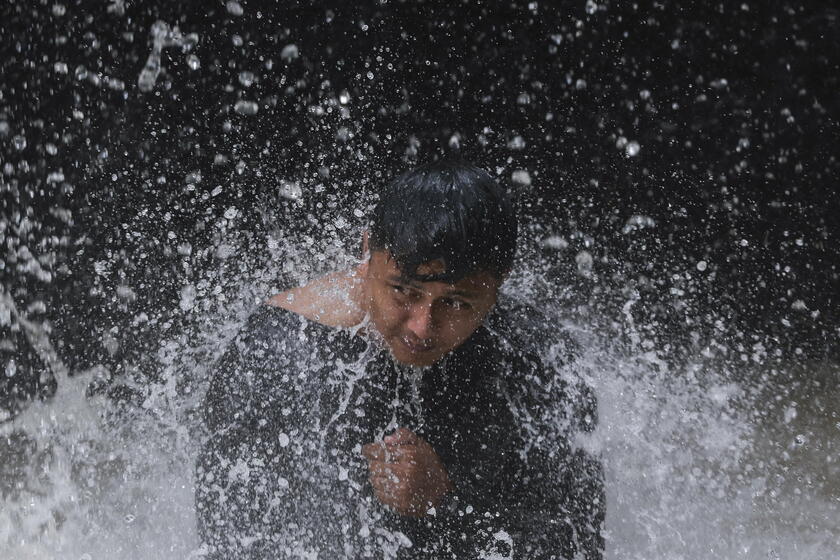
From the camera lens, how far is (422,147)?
6.20 ft

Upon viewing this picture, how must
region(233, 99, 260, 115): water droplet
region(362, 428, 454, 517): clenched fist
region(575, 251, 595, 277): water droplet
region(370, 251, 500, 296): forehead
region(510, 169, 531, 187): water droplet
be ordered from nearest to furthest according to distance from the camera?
region(370, 251, 500, 296): forehead < region(362, 428, 454, 517): clenched fist < region(233, 99, 260, 115): water droplet < region(510, 169, 531, 187): water droplet < region(575, 251, 595, 277): water droplet

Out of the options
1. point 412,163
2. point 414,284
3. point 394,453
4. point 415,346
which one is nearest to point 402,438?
point 394,453

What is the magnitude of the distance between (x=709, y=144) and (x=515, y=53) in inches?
18.1

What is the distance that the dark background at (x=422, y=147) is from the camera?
1690 mm

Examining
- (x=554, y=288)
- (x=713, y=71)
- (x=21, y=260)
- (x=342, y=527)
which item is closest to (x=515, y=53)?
(x=713, y=71)

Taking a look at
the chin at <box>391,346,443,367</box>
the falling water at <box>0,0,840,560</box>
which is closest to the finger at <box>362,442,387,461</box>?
the chin at <box>391,346,443,367</box>

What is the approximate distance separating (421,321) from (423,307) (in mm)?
21

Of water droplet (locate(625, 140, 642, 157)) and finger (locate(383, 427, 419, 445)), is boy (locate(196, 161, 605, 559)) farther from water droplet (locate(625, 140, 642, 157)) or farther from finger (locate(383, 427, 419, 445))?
water droplet (locate(625, 140, 642, 157))

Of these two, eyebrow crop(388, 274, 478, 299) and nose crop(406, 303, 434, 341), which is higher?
eyebrow crop(388, 274, 478, 299)

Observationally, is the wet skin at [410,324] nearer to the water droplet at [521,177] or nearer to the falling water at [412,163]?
the falling water at [412,163]

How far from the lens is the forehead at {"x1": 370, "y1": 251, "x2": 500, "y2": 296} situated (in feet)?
3.75

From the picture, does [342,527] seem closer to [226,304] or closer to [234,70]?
[226,304]

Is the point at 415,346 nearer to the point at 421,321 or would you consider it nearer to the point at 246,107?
the point at 421,321

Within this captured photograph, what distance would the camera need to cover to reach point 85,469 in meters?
1.77
